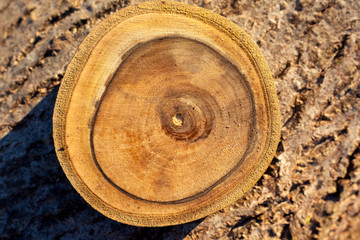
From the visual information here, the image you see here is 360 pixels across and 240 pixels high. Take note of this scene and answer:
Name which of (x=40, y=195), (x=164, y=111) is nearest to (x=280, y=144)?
(x=164, y=111)

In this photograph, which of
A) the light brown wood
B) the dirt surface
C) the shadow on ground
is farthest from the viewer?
the shadow on ground

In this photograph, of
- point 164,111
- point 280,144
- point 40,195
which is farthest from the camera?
point 40,195

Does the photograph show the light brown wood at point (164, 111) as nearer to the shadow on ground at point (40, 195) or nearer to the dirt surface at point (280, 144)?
the dirt surface at point (280, 144)

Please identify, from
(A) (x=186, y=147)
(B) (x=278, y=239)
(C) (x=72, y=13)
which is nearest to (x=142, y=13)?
(A) (x=186, y=147)

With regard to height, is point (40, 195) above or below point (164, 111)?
below

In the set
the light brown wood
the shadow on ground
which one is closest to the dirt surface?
the shadow on ground

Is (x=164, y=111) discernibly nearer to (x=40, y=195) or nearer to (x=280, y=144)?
(x=280, y=144)

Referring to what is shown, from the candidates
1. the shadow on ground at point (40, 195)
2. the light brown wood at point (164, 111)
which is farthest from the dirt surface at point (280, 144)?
the light brown wood at point (164, 111)

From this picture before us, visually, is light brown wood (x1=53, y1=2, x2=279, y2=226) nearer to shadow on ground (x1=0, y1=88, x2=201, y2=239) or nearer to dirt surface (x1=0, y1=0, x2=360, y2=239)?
dirt surface (x1=0, y1=0, x2=360, y2=239)
